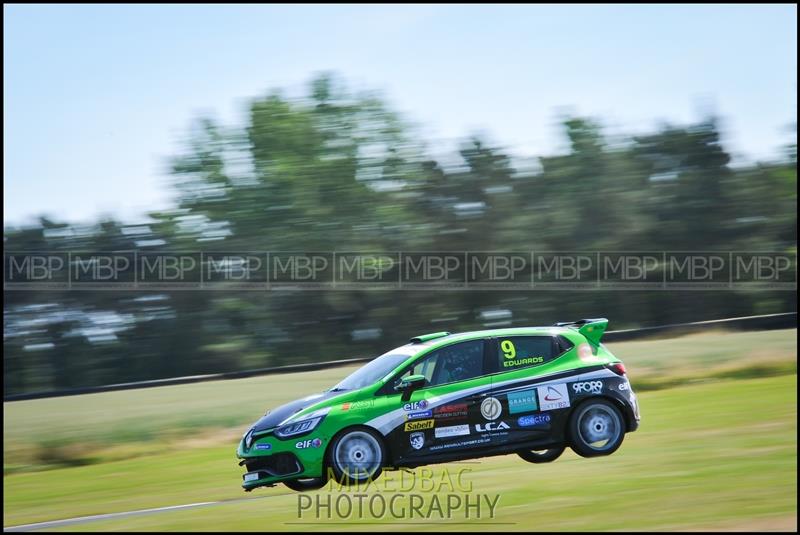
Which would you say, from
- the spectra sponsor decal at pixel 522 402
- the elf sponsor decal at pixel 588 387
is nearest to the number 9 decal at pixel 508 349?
the spectra sponsor decal at pixel 522 402

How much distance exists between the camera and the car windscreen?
1020cm

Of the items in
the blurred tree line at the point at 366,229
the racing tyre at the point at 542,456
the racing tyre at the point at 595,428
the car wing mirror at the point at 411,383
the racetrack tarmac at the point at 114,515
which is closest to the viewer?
the car wing mirror at the point at 411,383

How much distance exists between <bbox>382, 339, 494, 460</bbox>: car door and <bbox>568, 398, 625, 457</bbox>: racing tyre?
1128mm

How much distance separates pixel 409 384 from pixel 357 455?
94 cm

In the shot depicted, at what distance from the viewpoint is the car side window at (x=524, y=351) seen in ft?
33.7

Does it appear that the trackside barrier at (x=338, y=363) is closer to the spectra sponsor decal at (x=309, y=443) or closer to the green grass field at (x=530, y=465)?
the green grass field at (x=530, y=465)

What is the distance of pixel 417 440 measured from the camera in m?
9.80

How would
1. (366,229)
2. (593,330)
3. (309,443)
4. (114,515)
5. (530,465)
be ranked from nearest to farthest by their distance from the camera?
1. (309,443)
2. (114,515)
3. (593,330)
4. (530,465)
5. (366,229)

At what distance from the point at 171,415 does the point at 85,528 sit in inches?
210

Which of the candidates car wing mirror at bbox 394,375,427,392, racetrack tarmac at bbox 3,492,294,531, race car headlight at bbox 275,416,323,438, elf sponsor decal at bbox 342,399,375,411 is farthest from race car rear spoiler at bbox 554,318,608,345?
racetrack tarmac at bbox 3,492,294,531

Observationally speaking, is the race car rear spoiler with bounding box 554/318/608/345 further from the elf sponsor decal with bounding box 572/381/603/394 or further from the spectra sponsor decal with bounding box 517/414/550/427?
the spectra sponsor decal with bounding box 517/414/550/427

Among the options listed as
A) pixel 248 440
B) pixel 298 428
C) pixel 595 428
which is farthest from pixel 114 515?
pixel 595 428

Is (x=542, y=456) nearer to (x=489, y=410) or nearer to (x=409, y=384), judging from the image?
(x=489, y=410)

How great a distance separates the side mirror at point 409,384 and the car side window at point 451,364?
0.17m
